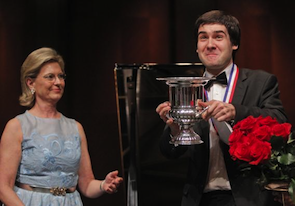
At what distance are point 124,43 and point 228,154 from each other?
68.8 inches

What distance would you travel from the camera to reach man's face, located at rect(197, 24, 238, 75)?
252 centimetres

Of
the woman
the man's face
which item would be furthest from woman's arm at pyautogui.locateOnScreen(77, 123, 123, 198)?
the man's face

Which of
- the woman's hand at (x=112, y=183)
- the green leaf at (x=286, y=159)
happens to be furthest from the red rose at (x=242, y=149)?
the woman's hand at (x=112, y=183)

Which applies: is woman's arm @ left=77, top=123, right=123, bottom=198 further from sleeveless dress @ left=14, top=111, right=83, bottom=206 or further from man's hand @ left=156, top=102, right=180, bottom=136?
man's hand @ left=156, top=102, right=180, bottom=136

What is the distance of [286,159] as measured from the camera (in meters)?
1.96

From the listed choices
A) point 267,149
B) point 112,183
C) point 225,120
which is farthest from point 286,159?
point 112,183

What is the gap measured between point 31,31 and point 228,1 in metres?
1.39

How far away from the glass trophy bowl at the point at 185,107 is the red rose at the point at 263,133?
10.4 inches

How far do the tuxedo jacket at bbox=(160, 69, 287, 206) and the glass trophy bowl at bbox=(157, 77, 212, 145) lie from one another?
212 millimetres

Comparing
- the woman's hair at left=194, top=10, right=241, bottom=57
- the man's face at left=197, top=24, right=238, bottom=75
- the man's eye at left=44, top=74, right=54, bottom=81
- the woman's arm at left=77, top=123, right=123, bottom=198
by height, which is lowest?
the woman's arm at left=77, top=123, right=123, bottom=198

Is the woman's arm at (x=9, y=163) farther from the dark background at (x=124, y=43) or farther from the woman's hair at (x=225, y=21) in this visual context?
the dark background at (x=124, y=43)

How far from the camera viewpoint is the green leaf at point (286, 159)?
1947mm

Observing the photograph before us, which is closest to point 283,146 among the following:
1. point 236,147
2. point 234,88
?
point 236,147

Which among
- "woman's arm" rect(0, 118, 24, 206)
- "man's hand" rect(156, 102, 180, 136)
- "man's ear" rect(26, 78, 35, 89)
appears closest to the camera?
"man's hand" rect(156, 102, 180, 136)
